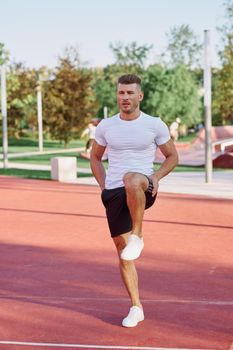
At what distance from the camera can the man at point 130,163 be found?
566 centimetres

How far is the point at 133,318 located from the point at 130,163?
1.24 meters

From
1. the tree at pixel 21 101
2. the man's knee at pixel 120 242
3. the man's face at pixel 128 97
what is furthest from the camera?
the tree at pixel 21 101

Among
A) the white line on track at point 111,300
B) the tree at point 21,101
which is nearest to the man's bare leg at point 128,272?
the white line on track at point 111,300

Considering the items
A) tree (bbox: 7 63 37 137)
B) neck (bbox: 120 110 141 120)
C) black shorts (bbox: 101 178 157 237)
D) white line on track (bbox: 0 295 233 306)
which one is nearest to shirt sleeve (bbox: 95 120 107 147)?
neck (bbox: 120 110 141 120)

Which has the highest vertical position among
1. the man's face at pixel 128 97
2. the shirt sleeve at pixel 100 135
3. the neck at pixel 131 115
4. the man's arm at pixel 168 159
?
the man's face at pixel 128 97

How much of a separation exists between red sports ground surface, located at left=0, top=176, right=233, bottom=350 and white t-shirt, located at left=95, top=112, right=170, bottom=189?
1.23 metres

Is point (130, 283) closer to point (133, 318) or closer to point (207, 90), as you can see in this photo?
point (133, 318)

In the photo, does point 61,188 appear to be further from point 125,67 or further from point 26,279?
point 125,67

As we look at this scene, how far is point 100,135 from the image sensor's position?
6051 millimetres

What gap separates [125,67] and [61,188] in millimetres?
54810

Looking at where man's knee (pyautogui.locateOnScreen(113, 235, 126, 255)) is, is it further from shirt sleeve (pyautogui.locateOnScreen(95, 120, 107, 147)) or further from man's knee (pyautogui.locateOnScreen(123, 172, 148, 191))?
shirt sleeve (pyautogui.locateOnScreen(95, 120, 107, 147))

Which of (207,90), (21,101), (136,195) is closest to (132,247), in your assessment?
(136,195)

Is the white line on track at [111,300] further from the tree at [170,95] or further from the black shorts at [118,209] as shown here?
the tree at [170,95]

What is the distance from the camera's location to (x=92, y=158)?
6.32 m
